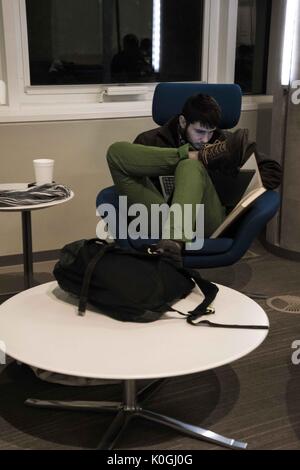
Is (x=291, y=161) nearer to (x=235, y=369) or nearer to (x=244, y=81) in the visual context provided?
(x=244, y=81)

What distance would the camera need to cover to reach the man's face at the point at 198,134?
7.86ft

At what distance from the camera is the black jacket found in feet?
7.38

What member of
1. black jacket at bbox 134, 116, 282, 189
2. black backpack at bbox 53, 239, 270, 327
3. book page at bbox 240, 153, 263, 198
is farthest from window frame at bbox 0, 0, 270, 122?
black backpack at bbox 53, 239, 270, 327

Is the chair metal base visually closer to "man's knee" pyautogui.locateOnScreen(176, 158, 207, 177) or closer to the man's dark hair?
"man's knee" pyautogui.locateOnScreen(176, 158, 207, 177)

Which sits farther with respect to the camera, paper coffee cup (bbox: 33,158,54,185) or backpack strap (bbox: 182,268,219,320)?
paper coffee cup (bbox: 33,158,54,185)

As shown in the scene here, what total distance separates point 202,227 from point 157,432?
3.13 ft

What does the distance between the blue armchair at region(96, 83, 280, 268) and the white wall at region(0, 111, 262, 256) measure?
18.5 inches

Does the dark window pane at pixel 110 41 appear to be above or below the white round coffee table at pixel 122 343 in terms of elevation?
above

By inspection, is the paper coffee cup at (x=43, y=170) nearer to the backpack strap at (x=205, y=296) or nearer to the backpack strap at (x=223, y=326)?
the backpack strap at (x=205, y=296)

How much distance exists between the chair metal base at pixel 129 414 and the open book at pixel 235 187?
32.5 inches

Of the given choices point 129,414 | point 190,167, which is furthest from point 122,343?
point 190,167

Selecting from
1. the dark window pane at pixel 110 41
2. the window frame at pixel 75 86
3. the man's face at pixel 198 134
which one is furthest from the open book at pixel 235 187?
the dark window pane at pixel 110 41
